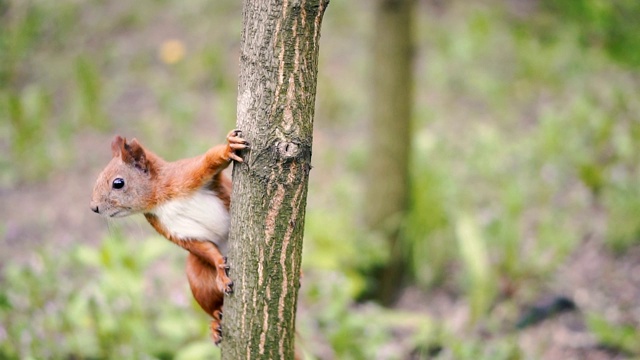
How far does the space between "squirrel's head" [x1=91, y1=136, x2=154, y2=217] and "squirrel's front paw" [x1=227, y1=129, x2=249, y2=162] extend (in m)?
0.37

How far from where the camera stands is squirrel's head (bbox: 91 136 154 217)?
1796 millimetres

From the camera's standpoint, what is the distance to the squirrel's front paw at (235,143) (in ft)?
5.06

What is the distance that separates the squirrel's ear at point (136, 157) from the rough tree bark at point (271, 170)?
1.21 ft

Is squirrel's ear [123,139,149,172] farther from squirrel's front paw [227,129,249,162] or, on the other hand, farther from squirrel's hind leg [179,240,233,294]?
squirrel's front paw [227,129,249,162]

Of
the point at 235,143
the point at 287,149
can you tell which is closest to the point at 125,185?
the point at 235,143

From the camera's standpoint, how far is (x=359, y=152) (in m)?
5.59

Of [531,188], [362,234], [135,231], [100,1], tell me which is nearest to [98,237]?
[135,231]

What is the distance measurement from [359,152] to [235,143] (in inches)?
161

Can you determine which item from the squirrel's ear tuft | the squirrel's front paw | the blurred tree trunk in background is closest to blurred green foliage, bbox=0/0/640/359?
the blurred tree trunk in background

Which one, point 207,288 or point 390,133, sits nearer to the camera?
point 207,288

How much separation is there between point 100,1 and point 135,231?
182 inches

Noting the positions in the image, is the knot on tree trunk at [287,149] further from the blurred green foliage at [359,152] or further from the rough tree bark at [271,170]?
the blurred green foliage at [359,152]

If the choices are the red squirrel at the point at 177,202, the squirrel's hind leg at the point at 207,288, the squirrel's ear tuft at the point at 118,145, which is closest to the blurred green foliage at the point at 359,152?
the squirrel's hind leg at the point at 207,288

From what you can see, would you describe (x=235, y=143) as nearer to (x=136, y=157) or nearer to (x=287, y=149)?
(x=287, y=149)
